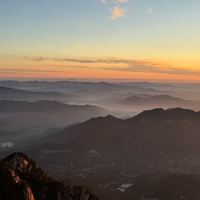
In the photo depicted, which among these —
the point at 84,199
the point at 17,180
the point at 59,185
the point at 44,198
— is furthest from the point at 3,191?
the point at 84,199

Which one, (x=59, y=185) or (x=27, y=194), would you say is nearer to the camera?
(x=27, y=194)

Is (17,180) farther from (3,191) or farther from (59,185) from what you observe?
(59,185)

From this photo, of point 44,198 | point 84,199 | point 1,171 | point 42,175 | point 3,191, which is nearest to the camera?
point 3,191

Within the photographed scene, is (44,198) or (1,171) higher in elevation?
(1,171)

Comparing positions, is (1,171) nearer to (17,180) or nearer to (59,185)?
(17,180)

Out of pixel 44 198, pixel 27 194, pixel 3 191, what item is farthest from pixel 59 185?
pixel 3 191

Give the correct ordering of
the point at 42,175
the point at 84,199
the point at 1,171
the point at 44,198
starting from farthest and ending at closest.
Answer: the point at 42,175, the point at 84,199, the point at 44,198, the point at 1,171

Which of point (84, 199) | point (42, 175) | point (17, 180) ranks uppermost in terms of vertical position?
point (17, 180)
